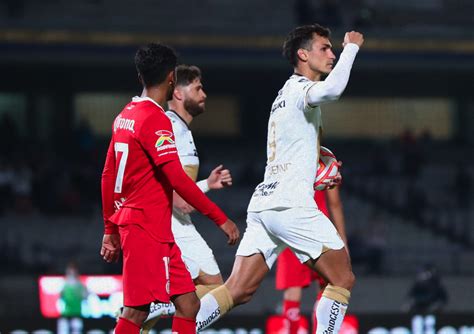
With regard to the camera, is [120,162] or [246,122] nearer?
[120,162]

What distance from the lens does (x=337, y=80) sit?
5.97 metres

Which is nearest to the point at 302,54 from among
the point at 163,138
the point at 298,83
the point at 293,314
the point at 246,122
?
the point at 298,83

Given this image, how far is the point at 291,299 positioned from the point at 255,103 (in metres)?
19.7

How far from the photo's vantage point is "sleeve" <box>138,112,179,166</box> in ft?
18.5

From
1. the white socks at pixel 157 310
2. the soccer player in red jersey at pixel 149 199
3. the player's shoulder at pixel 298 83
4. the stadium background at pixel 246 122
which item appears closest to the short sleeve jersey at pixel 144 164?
the soccer player in red jersey at pixel 149 199

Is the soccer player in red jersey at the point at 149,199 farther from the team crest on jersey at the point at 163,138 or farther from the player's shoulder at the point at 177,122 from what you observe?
the player's shoulder at the point at 177,122

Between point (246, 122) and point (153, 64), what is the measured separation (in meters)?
22.0

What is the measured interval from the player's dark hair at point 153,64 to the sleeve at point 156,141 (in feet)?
0.86

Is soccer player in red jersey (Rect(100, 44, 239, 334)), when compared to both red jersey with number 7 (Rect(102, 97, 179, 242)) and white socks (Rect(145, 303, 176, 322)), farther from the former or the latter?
white socks (Rect(145, 303, 176, 322))

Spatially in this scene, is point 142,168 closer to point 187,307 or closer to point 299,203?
point 187,307

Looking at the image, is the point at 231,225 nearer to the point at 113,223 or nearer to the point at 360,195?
the point at 113,223

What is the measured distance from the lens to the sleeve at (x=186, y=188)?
565cm

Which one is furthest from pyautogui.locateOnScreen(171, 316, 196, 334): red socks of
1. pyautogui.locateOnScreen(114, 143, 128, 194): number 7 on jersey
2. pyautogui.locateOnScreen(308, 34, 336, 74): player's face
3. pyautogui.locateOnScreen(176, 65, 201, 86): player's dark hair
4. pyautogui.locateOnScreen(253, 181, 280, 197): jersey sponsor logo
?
pyautogui.locateOnScreen(176, 65, 201, 86): player's dark hair

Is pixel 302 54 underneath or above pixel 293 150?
above
